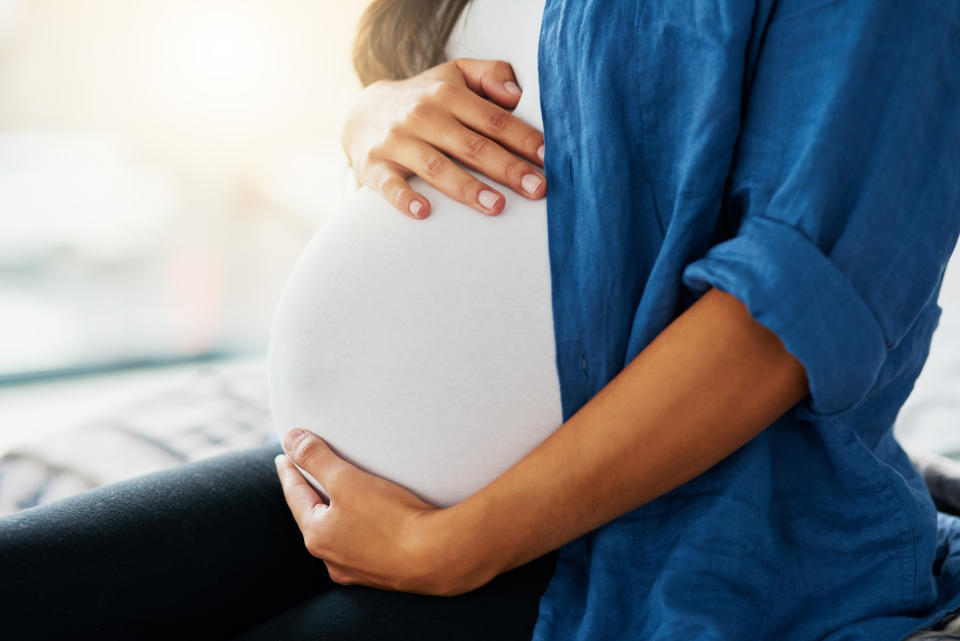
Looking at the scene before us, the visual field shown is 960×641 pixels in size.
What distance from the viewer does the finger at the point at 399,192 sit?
58 centimetres

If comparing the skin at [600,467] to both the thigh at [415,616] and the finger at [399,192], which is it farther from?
the finger at [399,192]

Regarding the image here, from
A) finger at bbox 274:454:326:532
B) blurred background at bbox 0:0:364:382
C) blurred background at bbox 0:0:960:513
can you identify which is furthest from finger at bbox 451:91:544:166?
blurred background at bbox 0:0:364:382

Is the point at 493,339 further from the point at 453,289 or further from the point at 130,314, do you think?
the point at 130,314

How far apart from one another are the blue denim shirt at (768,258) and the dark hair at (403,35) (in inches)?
8.9

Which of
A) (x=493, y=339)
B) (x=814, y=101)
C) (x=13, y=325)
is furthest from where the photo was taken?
(x=13, y=325)

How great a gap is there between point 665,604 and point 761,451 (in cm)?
12

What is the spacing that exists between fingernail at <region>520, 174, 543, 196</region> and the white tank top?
12 mm

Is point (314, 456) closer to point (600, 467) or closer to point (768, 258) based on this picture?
point (600, 467)

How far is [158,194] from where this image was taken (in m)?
2.09

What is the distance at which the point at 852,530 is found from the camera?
20.3 inches

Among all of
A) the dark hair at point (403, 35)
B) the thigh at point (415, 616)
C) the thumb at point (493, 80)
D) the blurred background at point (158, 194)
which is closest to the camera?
the thigh at point (415, 616)

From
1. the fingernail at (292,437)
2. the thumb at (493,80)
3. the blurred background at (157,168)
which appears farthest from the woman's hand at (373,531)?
the blurred background at (157,168)

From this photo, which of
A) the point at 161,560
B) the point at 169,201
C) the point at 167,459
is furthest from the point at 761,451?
the point at 169,201

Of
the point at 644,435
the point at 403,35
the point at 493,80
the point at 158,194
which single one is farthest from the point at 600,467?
the point at 158,194
